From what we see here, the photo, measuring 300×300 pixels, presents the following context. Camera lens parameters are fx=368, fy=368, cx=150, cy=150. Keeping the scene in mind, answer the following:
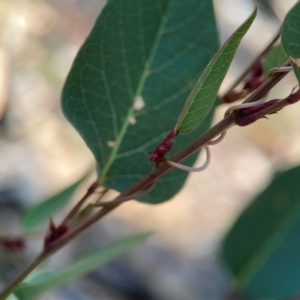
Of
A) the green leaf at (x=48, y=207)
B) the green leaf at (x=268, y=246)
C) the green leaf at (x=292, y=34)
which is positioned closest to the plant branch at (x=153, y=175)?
the green leaf at (x=292, y=34)

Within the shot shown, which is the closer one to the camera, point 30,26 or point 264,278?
point 264,278

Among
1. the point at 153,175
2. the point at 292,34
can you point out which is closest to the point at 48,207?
the point at 153,175

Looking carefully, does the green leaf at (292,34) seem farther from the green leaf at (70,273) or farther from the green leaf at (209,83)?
the green leaf at (70,273)

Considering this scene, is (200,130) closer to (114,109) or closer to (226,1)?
(114,109)

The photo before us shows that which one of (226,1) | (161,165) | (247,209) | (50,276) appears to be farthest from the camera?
(226,1)

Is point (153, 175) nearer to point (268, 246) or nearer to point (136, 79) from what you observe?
point (136, 79)

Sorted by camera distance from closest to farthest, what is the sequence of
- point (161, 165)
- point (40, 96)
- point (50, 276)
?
1. point (161, 165)
2. point (50, 276)
3. point (40, 96)

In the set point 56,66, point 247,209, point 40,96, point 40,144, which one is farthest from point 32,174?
point 247,209
